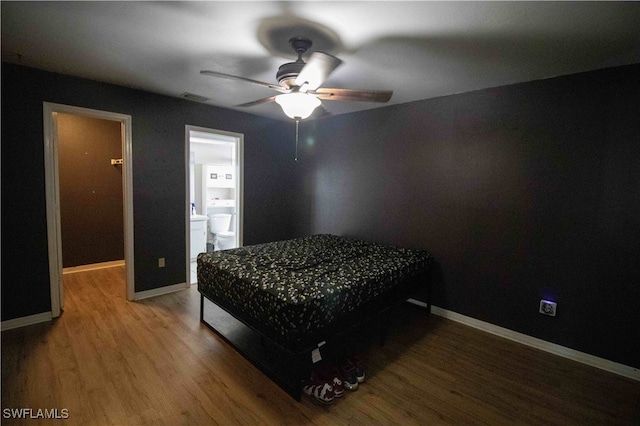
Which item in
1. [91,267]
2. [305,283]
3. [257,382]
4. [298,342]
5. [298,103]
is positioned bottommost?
[257,382]

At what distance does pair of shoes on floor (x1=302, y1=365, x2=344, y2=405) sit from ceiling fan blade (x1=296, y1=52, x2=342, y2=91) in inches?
75.0

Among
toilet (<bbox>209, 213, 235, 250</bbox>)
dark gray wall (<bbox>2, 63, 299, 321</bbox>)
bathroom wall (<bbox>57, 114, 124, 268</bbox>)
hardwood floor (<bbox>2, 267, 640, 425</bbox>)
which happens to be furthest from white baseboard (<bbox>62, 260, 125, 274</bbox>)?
hardwood floor (<bbox>2, 267, 640, 425</bbox>)

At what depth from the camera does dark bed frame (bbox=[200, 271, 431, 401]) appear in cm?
193

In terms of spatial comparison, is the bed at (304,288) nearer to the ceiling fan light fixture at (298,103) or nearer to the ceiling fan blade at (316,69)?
the ceiling fan light fixture at (298,103)

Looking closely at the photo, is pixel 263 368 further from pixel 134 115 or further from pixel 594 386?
A: pixel 134 115

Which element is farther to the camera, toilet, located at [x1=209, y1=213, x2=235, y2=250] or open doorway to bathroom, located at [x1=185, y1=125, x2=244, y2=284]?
toilet, located at [x1=209, y1=213, x2=235, y2=250]

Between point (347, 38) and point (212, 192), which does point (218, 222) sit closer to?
point (212, 192)

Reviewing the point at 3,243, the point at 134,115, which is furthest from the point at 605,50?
the point at 3,243

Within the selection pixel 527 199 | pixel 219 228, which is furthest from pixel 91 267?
pixel 527 199

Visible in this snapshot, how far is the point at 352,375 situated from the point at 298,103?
1.89 meters

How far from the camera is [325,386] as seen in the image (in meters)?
1.91

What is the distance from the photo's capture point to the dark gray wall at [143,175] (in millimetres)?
2586

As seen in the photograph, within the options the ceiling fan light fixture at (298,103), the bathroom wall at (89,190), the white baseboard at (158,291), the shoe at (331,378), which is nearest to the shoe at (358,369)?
the shoe at (331,378)

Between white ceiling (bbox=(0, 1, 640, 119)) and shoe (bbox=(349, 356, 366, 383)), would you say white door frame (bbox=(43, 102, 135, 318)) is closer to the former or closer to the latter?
white ceiling (bbox=(0, 1, 640, 119))
